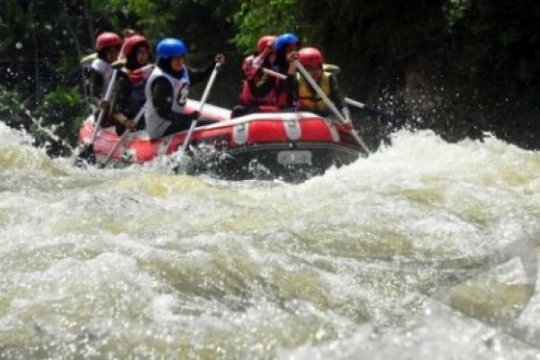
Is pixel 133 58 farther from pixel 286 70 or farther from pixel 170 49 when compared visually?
pixel 286 70

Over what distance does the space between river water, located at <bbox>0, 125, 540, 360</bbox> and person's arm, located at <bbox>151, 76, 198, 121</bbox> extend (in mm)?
1790

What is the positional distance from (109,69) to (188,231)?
252 inches

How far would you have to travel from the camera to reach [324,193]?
7.16 meters

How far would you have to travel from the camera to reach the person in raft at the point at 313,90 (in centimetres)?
982

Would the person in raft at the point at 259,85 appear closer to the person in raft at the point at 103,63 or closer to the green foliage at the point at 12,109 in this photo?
the person in raft at the point at 103,63

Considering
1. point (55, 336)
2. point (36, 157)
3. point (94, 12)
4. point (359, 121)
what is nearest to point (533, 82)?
point (359, 121)

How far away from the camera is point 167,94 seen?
942cm

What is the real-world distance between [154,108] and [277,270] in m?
4.68

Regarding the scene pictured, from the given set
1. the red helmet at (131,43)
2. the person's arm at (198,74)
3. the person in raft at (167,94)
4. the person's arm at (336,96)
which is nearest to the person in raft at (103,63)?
the red helmet at (131,43)

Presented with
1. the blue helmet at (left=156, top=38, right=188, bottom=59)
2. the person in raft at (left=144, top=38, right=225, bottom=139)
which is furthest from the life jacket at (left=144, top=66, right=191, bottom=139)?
the blue helmet at (left=156, top=38, right=188, bottom=59)

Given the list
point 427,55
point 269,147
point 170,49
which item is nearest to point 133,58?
point 170,49

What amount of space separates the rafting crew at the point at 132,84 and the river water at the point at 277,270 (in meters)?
2.87

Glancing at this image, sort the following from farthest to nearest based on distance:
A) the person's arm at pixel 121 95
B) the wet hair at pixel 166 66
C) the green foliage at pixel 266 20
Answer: the green foliage at pixel 266 20 < the person's arm at pixel 121 95 < the wet hair at pixel 166 66

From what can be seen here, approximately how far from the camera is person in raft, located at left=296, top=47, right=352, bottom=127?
9.82m
